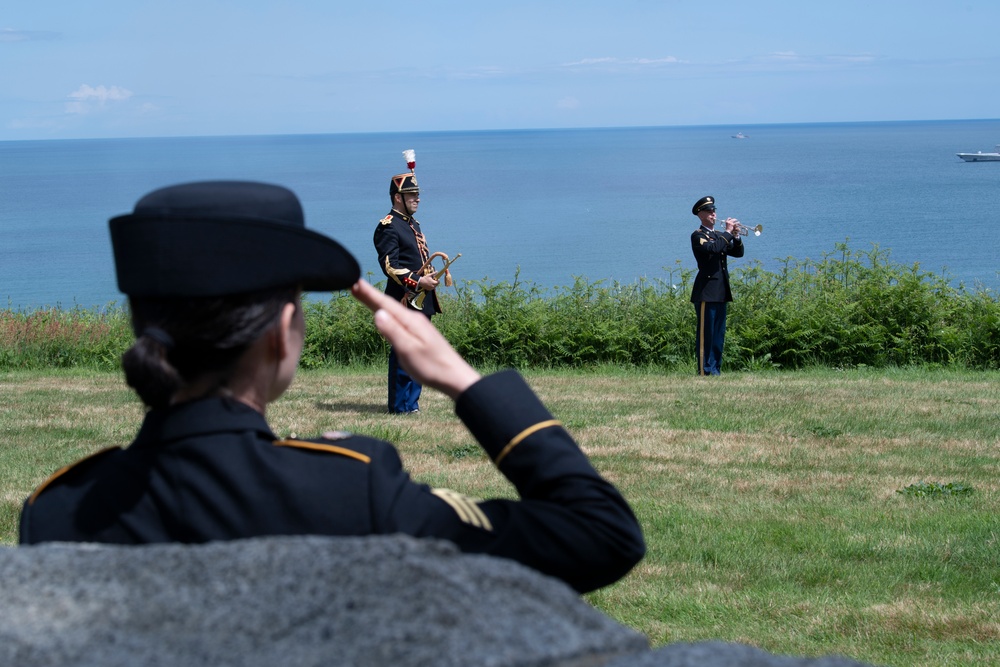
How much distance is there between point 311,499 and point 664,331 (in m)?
12.3

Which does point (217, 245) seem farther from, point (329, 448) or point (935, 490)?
point (935, 490)

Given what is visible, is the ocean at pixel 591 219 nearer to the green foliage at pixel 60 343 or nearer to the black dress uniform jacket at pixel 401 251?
the green foliage at pixel 60 343

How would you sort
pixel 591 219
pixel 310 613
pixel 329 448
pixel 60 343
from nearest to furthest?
pixel 310 613 → pixel 329 448 → pixel 60 343 → pixel 591 219

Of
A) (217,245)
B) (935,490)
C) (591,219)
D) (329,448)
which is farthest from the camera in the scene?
(591,219)

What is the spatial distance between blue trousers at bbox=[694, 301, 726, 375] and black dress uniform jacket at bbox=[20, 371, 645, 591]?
445 inches

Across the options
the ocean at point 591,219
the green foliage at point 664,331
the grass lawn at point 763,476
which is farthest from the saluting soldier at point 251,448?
the ocean at point 591,219

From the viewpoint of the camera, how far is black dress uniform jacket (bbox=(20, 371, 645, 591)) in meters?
1.44

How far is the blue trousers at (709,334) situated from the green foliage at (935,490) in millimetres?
5481

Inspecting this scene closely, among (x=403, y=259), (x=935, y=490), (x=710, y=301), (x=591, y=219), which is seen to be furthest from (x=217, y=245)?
(x=591, y=219)

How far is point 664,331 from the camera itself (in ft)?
44.4

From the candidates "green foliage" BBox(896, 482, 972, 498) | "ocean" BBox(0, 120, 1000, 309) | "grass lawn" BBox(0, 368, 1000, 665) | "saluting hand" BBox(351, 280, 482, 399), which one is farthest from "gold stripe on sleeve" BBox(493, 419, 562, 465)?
"ocean" BBox(0, 120, 1000, 309)

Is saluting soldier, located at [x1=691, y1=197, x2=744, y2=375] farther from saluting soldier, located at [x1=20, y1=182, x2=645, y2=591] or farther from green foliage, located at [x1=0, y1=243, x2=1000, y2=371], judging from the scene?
saluting soldier, located at [x1=20, y1=182, x2=645, y2=591]

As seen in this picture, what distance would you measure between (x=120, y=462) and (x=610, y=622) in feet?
2.54

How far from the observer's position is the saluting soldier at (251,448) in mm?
1429
